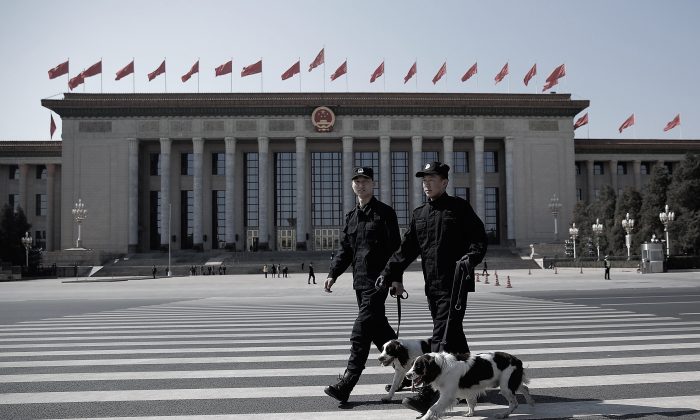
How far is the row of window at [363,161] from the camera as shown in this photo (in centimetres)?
6975

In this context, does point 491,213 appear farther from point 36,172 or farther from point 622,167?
point 36,172

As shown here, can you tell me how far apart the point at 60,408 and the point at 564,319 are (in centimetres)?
1001

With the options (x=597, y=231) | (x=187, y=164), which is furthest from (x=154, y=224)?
(x=597, y=231)

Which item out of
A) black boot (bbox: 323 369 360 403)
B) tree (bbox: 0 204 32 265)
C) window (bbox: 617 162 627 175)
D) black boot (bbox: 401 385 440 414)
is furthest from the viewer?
window (bbox: 617 162 627 175)

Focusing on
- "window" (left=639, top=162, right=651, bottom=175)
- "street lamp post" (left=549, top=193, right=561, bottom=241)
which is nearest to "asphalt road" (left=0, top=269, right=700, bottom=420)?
"street lamp post" (left=549, top=193, right=561, bottom=241)

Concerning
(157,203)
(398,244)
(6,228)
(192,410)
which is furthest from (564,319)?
(157,203)

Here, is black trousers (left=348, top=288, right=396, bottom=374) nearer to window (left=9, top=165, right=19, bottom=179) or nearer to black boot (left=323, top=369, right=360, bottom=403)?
black boot (left=323, top=369, right=360, bottom=403)

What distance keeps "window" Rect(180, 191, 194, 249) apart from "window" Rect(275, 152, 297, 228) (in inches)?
363

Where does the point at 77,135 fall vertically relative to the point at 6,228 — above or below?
above

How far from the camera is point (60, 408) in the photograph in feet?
18.6

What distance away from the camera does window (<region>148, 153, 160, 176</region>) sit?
228ft

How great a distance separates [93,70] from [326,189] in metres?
26.6

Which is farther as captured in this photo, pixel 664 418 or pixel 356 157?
pixel 356 157

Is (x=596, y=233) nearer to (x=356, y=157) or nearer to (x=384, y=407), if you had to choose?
(x=356, y=157)
